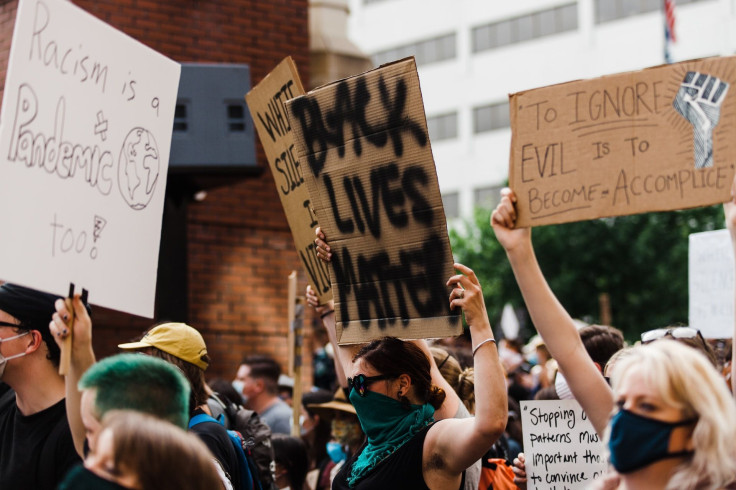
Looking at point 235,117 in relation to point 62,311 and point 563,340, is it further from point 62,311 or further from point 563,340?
point 563,340

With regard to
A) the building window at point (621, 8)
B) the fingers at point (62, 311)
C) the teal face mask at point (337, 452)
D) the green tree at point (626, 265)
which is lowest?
the teal face mask at point (337, 452)

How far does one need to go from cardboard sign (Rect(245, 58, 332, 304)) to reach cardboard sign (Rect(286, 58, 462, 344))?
0.48 meters

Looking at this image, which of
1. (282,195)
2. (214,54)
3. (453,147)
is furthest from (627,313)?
(282,195)

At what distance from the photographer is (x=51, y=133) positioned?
3.32 meters

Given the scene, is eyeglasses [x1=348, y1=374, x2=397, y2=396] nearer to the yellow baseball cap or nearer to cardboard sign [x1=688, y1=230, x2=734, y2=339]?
the yellow baseball cap

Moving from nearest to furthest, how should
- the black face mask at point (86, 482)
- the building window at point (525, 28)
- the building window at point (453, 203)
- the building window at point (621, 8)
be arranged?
the black face mask at point (86, 482)
the building window at point (621, 8)
the building window at point (525, 28)
the building window at point (453, 203)

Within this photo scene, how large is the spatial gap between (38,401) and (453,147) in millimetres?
46085

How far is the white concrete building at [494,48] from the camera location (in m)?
42.0

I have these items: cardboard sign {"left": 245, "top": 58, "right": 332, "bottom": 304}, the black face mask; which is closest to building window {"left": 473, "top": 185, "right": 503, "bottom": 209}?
cardboard sign {"left": 245, "top": 58, "right": 332, "bottom": 304}

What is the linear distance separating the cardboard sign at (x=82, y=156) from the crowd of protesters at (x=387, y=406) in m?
0.23

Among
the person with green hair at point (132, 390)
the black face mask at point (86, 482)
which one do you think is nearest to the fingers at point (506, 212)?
the person with green hair at point (132, 390)

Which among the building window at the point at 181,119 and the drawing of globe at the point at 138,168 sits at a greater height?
the building window at the point at 181,119

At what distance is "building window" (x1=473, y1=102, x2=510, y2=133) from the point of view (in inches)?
1868

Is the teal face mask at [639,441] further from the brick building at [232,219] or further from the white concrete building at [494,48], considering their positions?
the white concrete building at [494,48]
